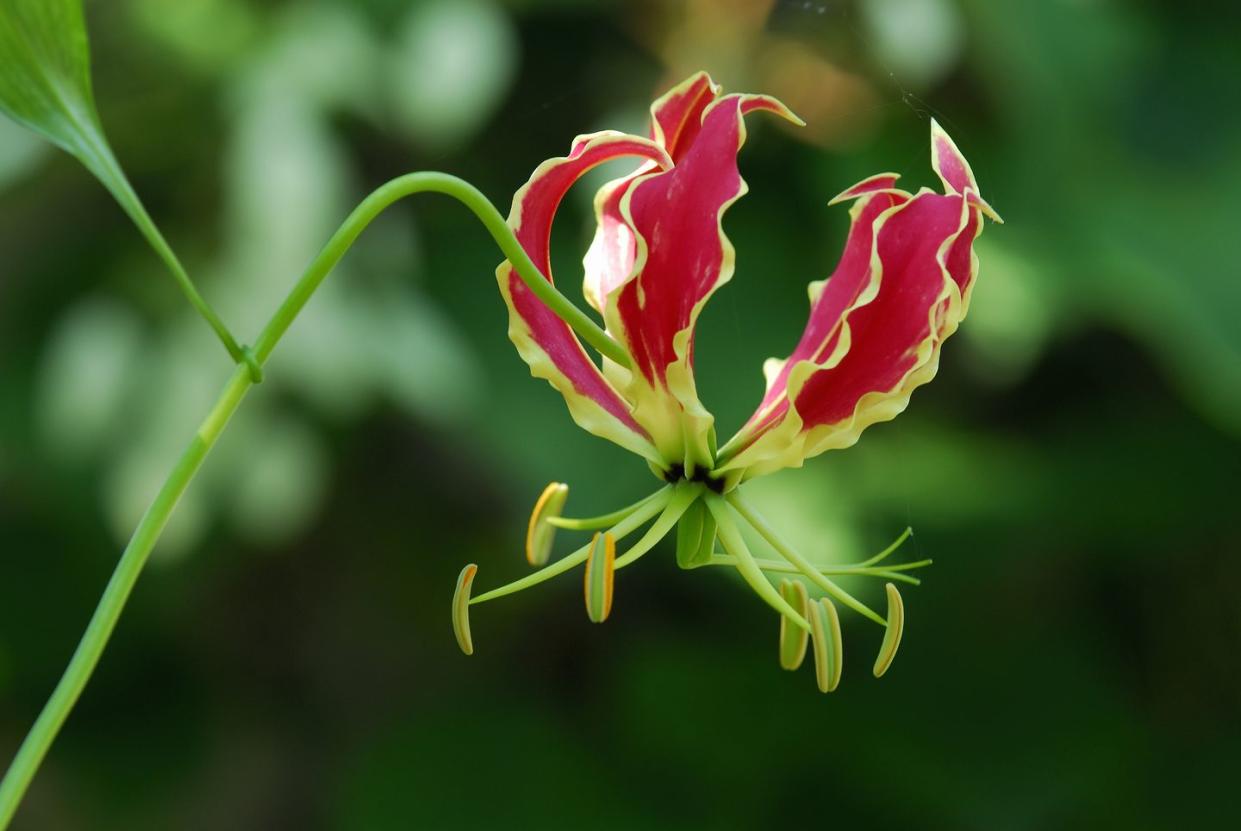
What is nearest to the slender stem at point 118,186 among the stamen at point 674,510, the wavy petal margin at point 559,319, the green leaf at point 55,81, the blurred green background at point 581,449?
the green leaf at point 55,81

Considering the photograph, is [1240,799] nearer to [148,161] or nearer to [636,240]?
[148,161]

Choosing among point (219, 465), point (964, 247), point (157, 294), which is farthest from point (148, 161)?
point (964, 247)

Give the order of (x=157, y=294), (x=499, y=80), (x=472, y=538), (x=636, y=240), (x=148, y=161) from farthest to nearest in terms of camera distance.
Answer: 1. (x=472, y=538)
2. (x=148, y=161)
3. (x=157, y=294)
4. (x=499, y=80)
5. (x=636, y=240)

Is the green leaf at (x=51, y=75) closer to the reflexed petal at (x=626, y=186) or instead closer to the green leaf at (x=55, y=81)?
the green leaf at (x=55, y=81)

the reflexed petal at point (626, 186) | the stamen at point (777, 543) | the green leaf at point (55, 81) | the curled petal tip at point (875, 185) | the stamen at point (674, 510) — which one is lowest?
the stamen at point (777, 543)

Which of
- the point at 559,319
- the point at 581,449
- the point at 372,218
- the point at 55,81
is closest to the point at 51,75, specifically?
the point at 55,81

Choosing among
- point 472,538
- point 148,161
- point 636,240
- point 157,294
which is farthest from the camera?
point 472,538

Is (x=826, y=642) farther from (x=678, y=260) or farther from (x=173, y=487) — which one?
(x=173, y=487)
